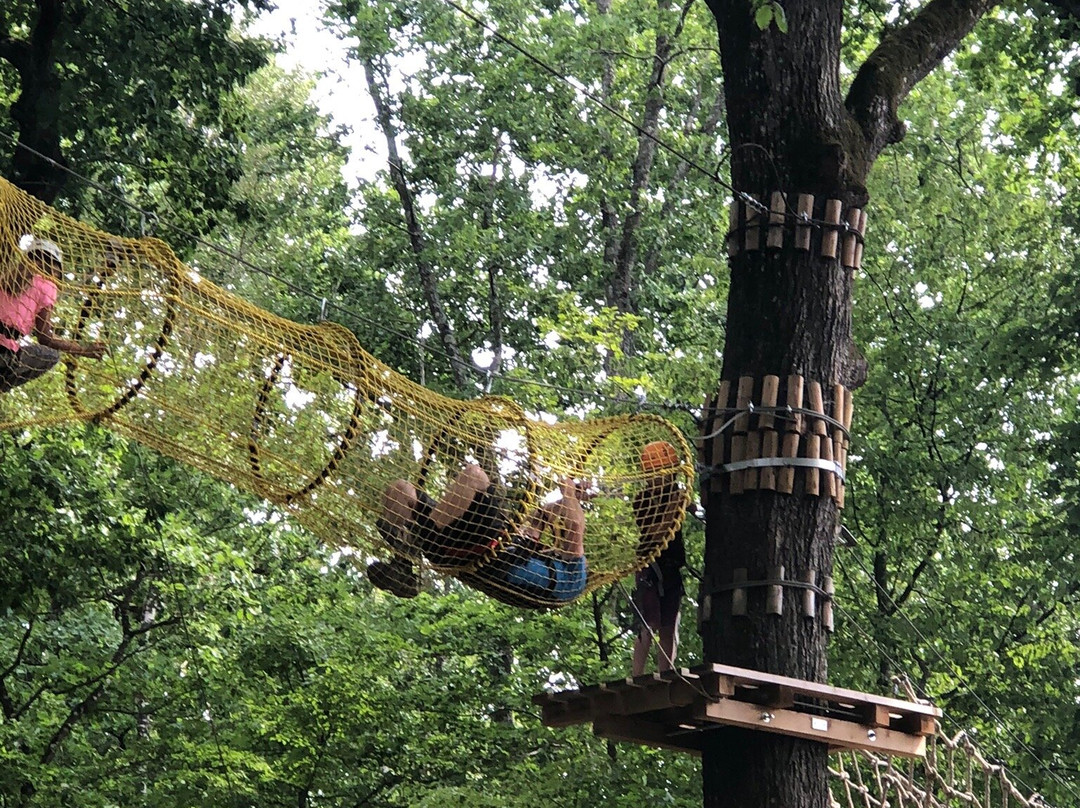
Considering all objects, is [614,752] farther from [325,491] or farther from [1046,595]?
[325,491]

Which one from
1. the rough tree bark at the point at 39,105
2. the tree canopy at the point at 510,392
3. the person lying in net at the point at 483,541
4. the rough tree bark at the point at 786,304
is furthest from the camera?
the tree canopy at the point at 510,392

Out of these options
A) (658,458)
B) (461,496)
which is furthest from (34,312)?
(658,458)

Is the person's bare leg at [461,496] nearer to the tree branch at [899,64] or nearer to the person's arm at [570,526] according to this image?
→ the person's arm at [570,526]

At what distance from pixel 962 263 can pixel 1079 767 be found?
4626mm

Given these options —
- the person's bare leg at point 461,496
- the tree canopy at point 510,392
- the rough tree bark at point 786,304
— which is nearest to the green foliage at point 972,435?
the tree canopy at point 510,392

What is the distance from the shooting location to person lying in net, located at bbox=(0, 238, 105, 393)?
4664 mm

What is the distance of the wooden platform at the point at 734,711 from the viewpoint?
4969 mm

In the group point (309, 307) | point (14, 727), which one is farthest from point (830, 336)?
point (309, 307)

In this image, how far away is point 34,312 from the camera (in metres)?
4.73

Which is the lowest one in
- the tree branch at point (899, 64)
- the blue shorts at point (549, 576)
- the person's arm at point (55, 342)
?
the blue shorts at point (549, 576)

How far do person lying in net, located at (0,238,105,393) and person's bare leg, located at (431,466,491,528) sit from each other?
3.99 ft

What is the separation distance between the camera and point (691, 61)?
17.1 m

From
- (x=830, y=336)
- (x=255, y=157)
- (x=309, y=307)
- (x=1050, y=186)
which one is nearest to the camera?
(x=830, y=336)

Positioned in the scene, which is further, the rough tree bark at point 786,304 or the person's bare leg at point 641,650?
the person's bare leg at point 641,650
